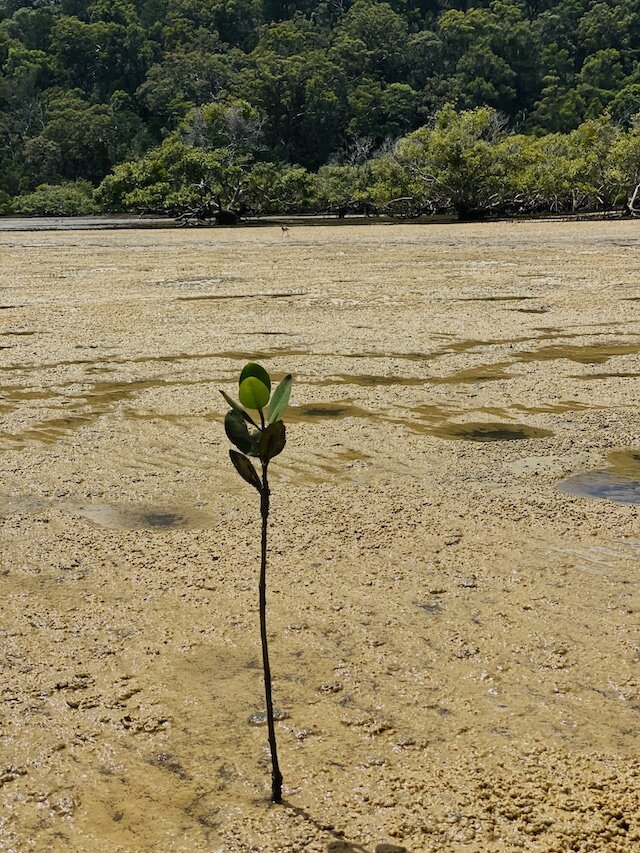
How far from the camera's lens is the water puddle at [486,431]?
5594 millimetres

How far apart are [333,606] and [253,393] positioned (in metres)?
1.67

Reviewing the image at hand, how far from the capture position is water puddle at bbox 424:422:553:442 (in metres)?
5.59

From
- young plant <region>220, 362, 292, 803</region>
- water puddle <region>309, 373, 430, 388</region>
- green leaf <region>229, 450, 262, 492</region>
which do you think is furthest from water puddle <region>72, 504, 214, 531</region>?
water puddle <region>309, 373, 430, 388</region>

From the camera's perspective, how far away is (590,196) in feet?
150

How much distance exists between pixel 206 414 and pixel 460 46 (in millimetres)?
85577

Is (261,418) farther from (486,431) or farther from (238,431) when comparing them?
(486,431)

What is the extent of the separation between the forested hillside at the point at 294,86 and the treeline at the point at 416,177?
191mm

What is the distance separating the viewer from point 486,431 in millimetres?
5750

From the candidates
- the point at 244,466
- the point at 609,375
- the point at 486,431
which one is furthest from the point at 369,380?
the point at 244,466

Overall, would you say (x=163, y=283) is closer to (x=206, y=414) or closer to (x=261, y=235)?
(x=206, y=414)

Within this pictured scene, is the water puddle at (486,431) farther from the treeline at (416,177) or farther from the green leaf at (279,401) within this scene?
the treeline at (416,177)

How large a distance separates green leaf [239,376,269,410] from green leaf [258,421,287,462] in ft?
0.28

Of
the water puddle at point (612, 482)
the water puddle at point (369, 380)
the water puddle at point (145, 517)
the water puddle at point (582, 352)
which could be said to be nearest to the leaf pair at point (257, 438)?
the water puddle at point (145, 517)

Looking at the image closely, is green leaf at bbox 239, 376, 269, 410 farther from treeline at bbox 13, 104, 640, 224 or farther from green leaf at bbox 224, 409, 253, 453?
treeline at bbox 13, 104, 640, 224
